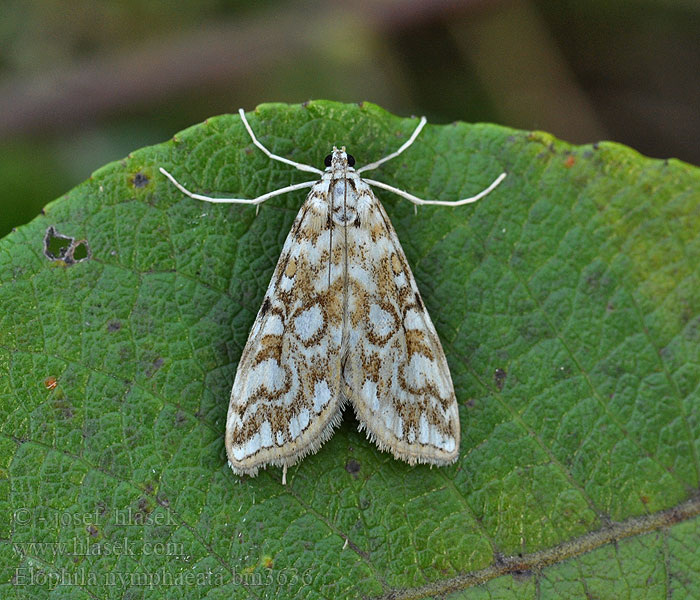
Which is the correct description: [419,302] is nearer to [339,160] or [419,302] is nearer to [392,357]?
[392,357]

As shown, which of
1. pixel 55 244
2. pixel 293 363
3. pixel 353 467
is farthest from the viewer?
pixel 293 363

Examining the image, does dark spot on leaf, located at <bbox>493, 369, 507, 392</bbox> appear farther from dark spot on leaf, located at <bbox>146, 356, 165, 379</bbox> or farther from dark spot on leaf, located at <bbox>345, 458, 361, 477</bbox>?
dark spot on leaf, located at <bbox>146, 356, 165, 379</bbox>

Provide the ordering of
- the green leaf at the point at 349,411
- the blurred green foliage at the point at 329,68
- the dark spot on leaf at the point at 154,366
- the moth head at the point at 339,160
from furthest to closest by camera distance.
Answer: the blurred green foliage at the point at 329,68
the moth head at the point at 339,160
the dark spot on leaf at the point at 154,366
the green leaf at the point at 349,411

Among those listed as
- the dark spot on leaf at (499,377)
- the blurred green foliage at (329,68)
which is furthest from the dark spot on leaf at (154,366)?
the blurred green foliage at (329,68)

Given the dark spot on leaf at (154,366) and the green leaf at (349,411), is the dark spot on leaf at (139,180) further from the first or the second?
the dark spot on leaf at (154,366)

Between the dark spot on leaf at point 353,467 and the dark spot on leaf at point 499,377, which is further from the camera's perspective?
the dark spot on leaf at point 499,377

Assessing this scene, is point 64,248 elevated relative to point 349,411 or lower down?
elevated

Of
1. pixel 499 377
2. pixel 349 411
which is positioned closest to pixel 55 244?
pixel 349 411
